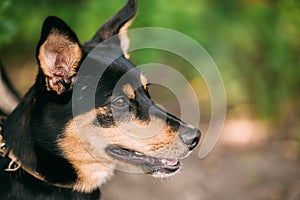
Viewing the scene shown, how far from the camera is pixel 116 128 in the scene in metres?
4.00

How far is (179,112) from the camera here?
23.9 feet

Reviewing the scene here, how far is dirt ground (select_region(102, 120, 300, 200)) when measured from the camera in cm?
584

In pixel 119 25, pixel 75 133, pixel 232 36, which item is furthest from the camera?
pixel 232 36

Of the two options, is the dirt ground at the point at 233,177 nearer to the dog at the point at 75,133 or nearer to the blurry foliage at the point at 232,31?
the blurry foliage at the point at 232,31

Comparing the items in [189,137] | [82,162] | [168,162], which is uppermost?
[189,137]

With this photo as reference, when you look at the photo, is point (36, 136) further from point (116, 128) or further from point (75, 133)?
point (116, 128)

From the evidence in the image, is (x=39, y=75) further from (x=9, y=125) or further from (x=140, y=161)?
(x=140, y=161)

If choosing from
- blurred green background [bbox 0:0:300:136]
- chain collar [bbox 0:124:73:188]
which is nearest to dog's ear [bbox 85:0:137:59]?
chain collar [bbox 0:124:73:188]

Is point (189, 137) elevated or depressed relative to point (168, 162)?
elevated

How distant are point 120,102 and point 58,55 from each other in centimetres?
50

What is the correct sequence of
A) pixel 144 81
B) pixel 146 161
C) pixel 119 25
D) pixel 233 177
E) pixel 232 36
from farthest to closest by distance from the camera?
pixel 232 36
pixel 233 177
pixel 119 25
pixel 144 81
pixel 146 161

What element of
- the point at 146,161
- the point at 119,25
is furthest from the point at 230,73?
the point at 146,161

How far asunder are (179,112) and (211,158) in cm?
90

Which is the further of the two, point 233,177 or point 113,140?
point 233,177
